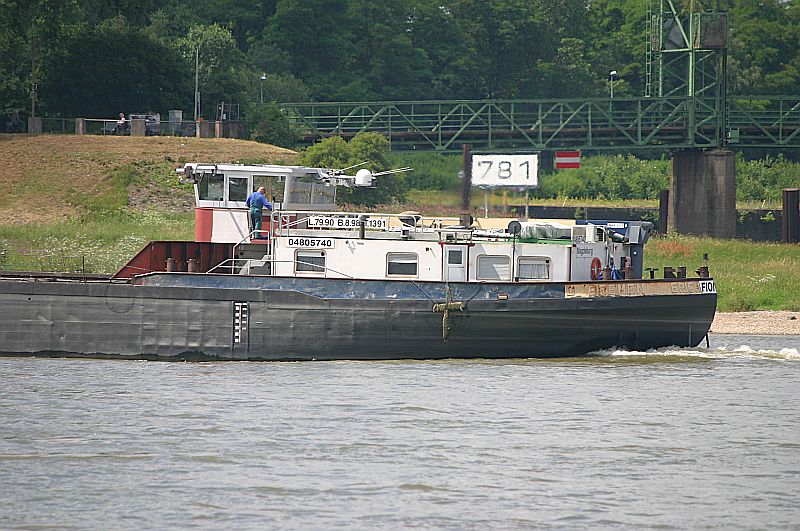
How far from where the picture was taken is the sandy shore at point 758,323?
4034 centimetres

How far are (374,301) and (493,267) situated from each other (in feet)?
9.28

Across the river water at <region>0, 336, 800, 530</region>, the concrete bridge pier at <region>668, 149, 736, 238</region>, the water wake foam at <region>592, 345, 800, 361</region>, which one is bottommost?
the river water at <region>0, 336, 800, 530</region>

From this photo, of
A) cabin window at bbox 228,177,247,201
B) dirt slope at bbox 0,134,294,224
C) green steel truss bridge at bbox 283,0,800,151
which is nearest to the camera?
cabin window at bbox 228,177,247,201

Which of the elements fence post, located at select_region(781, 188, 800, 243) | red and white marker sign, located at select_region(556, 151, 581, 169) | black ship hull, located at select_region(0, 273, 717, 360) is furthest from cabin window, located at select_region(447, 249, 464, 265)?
red and white marker sign, located at select_region(556, 151, 581, 169)

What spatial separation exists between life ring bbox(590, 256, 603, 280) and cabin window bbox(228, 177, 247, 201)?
27.1ft

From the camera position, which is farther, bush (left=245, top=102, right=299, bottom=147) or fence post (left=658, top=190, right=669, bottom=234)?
bush (left=245, top=102, right=299, bottom=147)

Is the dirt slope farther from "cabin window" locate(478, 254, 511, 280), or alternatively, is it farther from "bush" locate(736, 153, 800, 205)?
"bush" locate(736, 153, 800, 205)

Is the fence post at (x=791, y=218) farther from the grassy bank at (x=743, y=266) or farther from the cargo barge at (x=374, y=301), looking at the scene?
the cargo barge at (x=374, y=301)

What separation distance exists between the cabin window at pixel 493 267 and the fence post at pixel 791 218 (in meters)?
33.6

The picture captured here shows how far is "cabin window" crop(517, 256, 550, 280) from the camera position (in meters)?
31.6

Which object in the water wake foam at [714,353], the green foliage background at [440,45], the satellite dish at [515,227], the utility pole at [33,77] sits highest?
the green foliage background at [440,45]

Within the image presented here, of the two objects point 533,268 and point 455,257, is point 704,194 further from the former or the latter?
point 455,257

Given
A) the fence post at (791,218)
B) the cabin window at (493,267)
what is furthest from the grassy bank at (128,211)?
the cabin window at (493,267)

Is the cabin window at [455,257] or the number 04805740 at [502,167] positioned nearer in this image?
the cabin window at [455,257]
